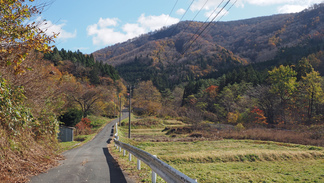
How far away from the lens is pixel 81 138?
3575cm

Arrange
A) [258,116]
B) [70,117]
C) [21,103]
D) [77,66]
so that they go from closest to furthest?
[21,103]
[70,117]
[258,116]
[77,66]

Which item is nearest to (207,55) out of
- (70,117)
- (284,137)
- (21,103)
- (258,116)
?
(258,116)

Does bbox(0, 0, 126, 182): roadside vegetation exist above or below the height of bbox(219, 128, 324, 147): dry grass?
above

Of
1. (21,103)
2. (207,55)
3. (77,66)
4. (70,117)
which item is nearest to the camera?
(21,103)

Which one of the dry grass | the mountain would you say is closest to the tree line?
the mountain

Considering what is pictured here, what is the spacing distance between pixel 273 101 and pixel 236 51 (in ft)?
509

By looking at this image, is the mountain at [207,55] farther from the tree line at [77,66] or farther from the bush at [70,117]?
the bush at [70,117]

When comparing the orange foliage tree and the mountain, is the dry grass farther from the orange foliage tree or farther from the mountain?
the mountain

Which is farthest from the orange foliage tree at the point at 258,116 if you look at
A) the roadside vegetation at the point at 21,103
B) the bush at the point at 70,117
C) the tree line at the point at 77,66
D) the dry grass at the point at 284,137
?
the tree line at the point at 77,66

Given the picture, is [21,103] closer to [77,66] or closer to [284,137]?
[284,137]

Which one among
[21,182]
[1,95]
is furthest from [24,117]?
[21,182]

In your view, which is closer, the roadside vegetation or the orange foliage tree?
the roadside vegetation

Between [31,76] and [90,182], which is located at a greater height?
[31,76]

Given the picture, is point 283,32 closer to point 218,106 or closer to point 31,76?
point 218,106
